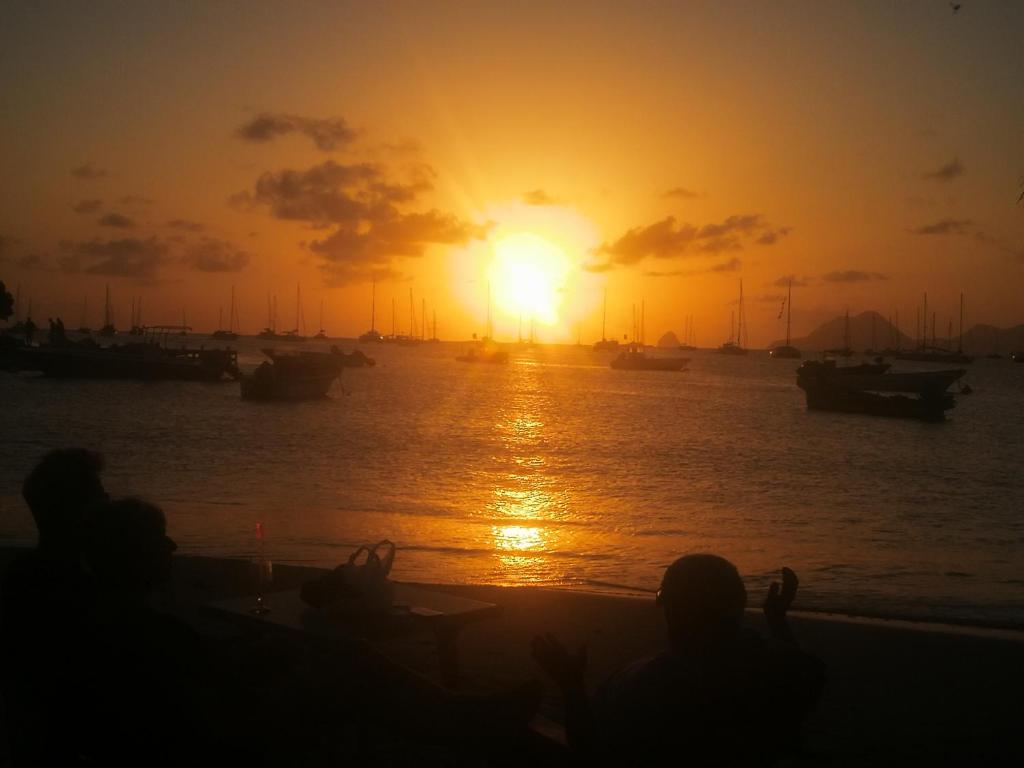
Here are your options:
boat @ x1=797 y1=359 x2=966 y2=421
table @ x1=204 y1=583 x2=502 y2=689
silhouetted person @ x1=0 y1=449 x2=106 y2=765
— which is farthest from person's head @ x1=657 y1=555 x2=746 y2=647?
boat @ x1=797 y1=359 x2=966 y2=421

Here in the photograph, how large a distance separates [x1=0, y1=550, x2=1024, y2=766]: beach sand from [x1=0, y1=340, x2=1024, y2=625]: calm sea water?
276cm

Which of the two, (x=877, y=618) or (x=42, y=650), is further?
(x=877, y=618)

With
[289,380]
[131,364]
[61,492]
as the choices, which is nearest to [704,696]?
[61,492]

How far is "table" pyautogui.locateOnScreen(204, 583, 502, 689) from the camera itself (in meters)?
4.97

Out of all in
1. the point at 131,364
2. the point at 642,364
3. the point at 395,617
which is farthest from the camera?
the point at 642,364

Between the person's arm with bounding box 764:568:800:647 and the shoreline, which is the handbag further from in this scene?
the shoreline

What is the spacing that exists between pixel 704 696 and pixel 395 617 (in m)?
2.43

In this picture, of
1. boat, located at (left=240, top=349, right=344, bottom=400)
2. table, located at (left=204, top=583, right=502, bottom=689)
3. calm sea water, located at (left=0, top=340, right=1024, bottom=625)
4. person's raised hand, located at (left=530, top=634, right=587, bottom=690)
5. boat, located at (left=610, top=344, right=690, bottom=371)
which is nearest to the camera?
person's raised hand, located at (left=530, top=634, right=587, bottom=690)

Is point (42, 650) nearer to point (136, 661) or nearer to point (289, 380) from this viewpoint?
point (136, 661)

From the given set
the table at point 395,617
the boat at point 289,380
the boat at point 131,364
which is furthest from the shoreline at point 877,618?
the boat at point 131,364

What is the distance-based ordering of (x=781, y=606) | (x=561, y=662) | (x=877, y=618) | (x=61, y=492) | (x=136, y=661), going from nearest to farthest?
(x=561, y=662), (x=136, y=661), (x=781, y=606), (x=61, y=492), (x=877, y=618)

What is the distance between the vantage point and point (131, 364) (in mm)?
71125

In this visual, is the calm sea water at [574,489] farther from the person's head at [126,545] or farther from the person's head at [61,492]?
the person's head at [126,545]

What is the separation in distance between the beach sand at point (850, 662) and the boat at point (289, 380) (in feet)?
160
